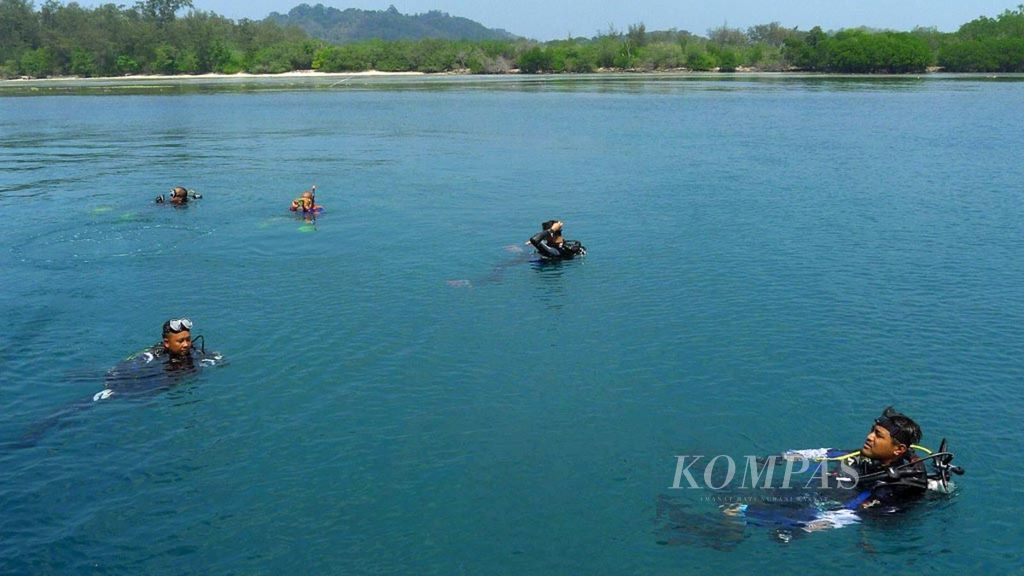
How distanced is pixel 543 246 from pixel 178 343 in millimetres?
13413

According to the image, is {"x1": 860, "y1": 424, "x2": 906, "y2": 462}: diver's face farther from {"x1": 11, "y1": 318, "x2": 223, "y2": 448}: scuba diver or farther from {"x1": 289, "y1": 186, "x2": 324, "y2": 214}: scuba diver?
{"x1": 289, "y1": 186, "x2": 324, "y2": 214}: scuba diver

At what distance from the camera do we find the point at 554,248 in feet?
99.3

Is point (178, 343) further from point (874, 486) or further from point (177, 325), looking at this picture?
point (874, 486)

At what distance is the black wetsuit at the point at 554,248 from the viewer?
29681mm

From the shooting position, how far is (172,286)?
28.2 m

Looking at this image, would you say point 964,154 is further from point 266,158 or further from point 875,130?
point 266,158

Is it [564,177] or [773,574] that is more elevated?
[564,177]

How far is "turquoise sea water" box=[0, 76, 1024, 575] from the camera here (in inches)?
573

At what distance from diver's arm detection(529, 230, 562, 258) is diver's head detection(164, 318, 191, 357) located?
12.6 m

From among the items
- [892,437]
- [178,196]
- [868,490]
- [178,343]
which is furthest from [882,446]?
[178,196]

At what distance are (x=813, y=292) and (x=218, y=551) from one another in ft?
65.1

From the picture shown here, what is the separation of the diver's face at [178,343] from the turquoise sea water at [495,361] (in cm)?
110

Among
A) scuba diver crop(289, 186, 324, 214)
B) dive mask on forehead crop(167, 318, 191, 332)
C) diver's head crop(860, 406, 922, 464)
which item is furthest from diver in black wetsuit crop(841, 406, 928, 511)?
scuba diver crop(289, 186, 324, 214)

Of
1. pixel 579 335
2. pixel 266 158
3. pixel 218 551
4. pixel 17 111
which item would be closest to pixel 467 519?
pixel 218 551
